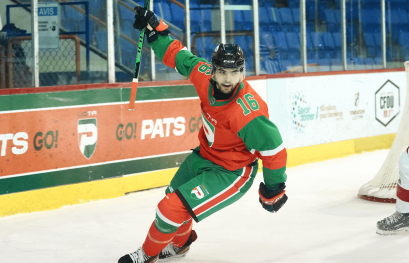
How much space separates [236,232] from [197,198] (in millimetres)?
1154

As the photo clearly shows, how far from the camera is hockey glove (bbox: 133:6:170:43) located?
3.10m

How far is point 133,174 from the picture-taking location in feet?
16.5

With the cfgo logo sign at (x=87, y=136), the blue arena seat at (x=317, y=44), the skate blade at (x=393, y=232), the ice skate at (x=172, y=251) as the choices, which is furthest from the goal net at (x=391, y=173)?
the blue arena seat at (x=317, y=44)

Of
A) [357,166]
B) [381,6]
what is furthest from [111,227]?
[381,6]

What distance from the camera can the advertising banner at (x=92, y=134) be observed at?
424cm

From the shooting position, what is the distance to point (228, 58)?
8.70ft

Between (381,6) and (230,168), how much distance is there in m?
6.08

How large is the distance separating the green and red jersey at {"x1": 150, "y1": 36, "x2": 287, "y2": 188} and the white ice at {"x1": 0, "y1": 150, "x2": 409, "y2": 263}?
70 cm

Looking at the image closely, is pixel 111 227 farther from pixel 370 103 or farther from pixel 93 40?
pixel 370 103

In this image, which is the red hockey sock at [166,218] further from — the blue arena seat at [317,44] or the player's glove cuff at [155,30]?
the blue arena seat at [317,44]

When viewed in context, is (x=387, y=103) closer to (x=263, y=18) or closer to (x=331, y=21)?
(x=331, y=21)

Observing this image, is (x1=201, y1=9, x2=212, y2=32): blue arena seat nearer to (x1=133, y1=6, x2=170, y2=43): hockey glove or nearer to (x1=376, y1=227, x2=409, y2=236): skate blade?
Answer: (x1=133, y1=6, x2=170, y2=43): hockey glove

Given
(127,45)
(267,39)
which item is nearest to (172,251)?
(127,45)

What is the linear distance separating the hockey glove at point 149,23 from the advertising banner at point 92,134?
1657 mm
